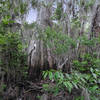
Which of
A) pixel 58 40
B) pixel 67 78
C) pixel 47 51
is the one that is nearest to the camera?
pixel 67 78

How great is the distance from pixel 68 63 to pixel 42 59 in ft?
3.14

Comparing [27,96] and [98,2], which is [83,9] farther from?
[27,96]

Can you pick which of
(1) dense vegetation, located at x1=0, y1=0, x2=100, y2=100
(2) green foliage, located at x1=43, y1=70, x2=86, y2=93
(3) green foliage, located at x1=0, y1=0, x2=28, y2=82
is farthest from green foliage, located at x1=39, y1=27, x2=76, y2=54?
(2) green foliage, located at x1=43, y1=70, x2=86, y2=93

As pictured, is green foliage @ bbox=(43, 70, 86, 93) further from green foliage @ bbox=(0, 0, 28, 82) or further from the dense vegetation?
green foliage @ bbox=(0, 0, 28, 82)

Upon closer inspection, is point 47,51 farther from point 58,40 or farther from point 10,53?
point 10,53

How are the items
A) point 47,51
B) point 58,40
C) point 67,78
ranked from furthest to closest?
point 47,51, point 58,40, point 67,78

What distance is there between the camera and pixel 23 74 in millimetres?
3197

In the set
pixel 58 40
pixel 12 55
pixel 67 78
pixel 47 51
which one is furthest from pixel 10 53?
pixel 67 78

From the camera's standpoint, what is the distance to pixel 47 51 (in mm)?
3904

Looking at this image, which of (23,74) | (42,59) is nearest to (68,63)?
(42,59)

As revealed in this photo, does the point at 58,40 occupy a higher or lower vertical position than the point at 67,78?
higher

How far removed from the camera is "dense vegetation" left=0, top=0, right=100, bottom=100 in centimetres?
237

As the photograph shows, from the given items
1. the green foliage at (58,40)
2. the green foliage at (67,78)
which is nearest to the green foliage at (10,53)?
the green foliage at (58,40)

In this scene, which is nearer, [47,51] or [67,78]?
[67,78]
